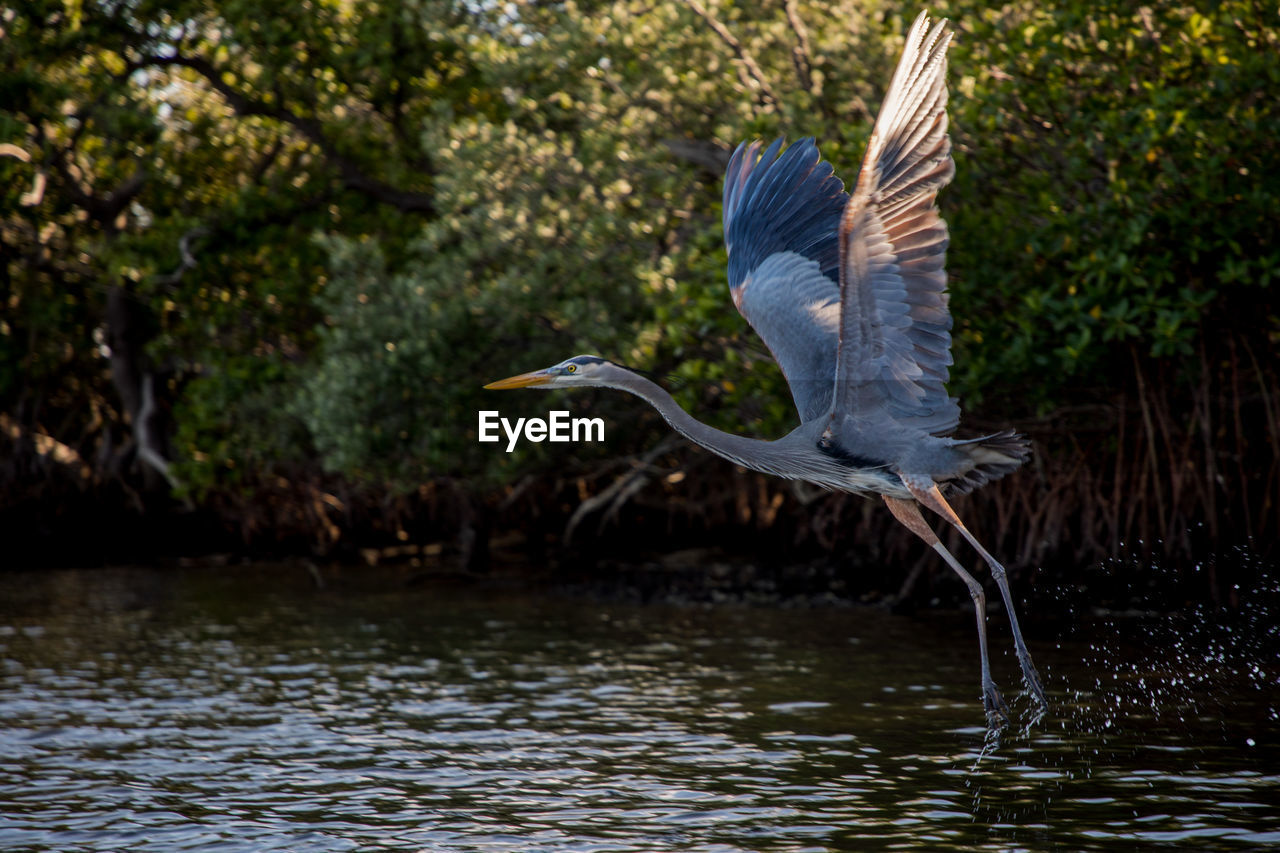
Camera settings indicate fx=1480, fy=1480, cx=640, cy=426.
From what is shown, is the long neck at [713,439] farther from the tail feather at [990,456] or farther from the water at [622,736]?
the water at [622,736]

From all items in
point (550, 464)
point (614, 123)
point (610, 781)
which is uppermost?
point (614, 123)

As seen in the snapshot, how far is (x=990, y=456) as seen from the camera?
23.8 feet

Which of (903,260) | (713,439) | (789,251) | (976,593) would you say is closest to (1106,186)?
(789,251)

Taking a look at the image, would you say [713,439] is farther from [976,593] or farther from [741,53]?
[741,53]

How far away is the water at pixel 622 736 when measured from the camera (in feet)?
21.3

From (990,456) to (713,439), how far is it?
1.38 metres

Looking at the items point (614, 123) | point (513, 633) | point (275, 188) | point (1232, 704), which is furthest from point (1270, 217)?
point (275, 188)

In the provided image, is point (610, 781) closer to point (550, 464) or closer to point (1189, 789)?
point (1189, 789)

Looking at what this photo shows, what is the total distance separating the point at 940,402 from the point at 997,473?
0.55 metres

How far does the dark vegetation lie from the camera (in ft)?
34.3

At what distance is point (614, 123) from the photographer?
13.5 m

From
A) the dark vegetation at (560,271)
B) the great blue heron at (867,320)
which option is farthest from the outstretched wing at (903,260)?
the dark vegetation at (560,271)

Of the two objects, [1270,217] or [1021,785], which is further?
[1270,217]

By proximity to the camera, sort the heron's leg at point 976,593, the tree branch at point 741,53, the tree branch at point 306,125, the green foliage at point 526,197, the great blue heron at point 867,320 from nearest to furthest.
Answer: the great blue heron at point 867,320 → the heron's leg at point 976,593 → the green foliage at point 526,197 → the tree branch at point 741,53 → the tree branch at point 306,125
